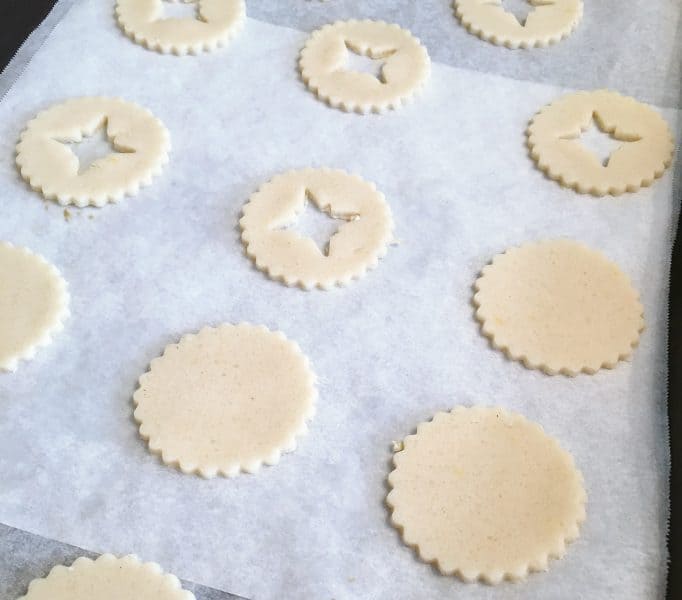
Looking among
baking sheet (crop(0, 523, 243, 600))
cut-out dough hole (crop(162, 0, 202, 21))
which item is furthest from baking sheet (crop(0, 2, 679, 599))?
cut-out dough hole (crop(162, 0, 202, 21))

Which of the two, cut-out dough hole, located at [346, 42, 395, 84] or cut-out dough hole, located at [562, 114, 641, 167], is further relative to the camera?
cut-out dough hole, located at [346, 42, 395, 84]

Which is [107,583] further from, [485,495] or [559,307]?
[559,307]

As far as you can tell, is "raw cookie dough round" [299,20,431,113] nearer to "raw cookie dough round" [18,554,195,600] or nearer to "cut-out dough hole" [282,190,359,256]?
"cut-out dough hole" [282,190,359,256]

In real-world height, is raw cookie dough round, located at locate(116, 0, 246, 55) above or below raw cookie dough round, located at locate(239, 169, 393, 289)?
above

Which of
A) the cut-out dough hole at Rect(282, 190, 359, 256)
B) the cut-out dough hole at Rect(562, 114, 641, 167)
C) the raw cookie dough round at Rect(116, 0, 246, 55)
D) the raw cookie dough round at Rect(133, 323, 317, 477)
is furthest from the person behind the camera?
the raw cookie dough round at Rect(116, 0, 246, 55)

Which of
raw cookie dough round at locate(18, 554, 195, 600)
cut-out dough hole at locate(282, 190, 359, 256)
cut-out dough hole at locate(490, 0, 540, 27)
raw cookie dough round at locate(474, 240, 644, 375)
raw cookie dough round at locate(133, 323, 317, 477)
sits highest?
cut-out dough hole at locate(490, 0, 540, 27)

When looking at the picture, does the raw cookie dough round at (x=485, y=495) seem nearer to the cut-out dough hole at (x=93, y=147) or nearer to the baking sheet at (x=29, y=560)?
the baking sheet at (x=29, y=560)
